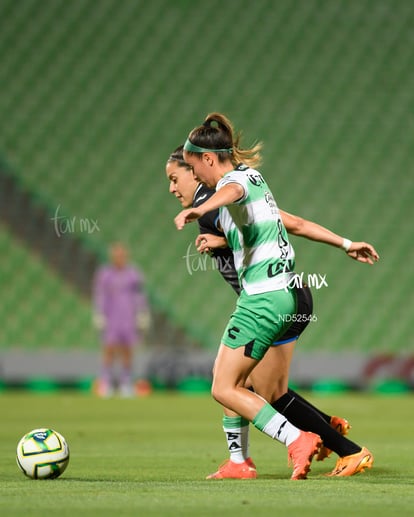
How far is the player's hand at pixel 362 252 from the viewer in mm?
5219

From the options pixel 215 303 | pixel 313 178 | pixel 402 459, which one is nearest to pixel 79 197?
pixel 215 303

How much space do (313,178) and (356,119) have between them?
123 cm

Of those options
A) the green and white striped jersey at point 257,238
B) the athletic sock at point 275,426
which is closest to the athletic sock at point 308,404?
the athletic sock at point 275,426

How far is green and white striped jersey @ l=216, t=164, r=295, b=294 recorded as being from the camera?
16.0 ft

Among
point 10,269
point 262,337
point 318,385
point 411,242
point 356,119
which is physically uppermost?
point 356,119

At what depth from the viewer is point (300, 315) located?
5137 millimetres

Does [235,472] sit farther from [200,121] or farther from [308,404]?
[200,121]

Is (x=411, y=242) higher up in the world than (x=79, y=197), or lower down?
higher up

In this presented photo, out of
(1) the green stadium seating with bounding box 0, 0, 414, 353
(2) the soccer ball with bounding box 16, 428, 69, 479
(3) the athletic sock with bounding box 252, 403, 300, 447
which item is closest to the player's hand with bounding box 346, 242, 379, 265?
(3) the athletic sock with bounding box 252, 403, 300, 447

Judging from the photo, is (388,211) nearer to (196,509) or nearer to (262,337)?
(262,337)

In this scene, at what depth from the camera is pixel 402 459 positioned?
20.2 ft

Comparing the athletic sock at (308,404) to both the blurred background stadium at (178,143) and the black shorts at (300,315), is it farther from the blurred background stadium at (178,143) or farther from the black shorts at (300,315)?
the blurred background stadium at (178,143)

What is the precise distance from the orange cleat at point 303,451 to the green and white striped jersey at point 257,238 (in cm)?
74

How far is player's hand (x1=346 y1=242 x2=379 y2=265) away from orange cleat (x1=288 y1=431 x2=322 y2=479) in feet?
3.39
